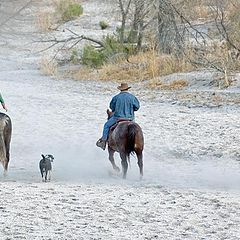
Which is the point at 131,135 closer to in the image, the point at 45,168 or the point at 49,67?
the point at 45,168

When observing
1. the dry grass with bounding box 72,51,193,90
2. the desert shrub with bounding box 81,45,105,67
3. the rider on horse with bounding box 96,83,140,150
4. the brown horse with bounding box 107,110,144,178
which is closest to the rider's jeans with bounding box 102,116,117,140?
the rider on horse with bounding box 96,83,140,150

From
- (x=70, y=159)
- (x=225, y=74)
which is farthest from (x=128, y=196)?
(x=225, y=74)

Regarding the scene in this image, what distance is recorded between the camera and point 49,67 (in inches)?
1378

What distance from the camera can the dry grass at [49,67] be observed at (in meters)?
34.7

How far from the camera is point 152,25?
34.9 metres

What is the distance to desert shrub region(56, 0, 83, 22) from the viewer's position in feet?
154

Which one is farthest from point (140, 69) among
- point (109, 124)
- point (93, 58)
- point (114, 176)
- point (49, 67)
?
point (114, 176)

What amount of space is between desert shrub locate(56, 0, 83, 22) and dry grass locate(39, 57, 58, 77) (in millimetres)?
11023

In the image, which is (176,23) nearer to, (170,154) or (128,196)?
(170,154)

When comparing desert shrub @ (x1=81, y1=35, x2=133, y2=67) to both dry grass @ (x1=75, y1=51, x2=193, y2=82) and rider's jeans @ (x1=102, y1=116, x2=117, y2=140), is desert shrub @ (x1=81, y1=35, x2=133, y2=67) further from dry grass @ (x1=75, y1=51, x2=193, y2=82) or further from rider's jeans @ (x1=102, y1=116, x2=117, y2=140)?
rider's jeans @ (x1=102, y1=116, x2=117, y2=140)

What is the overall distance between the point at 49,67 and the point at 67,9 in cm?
1280

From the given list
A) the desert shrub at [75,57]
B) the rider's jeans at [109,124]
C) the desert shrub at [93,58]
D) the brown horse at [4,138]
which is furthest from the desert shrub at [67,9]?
the brown horse at [4,138]

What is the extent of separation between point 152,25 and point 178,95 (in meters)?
8.77

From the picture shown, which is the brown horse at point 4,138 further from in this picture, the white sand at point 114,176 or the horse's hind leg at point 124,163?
the horse's hind leg at point 124,163
